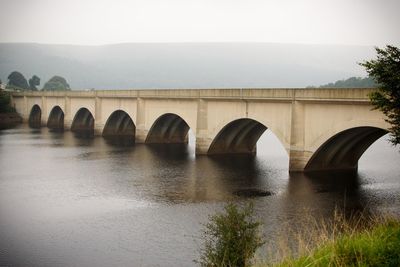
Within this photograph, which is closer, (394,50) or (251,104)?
(394,50)

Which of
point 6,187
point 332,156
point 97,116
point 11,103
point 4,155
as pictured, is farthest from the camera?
point 11,103

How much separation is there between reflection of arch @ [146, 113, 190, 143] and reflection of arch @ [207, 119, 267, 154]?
38.3 feet

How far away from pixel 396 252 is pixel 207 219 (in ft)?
53.3

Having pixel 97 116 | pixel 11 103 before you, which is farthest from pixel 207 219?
pixel 11 103

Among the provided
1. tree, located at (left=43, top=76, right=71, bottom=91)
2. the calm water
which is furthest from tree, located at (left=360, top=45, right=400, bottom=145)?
tree, located at (left=43, top=76, right=71, bottom=91)

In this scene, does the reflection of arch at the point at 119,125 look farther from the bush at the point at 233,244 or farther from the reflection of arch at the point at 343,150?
the bush at the point at 233,244

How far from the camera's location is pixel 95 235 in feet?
77.8

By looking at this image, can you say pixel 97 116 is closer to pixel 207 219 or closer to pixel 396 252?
pixel 207 219

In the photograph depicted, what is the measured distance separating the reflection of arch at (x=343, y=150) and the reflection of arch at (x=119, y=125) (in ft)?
136

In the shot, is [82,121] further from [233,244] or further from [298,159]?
[233,244]

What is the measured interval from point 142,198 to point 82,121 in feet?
186

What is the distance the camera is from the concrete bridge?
33438 mm

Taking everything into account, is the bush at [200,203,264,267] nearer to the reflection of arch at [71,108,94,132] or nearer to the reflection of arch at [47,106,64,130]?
the reflection of arch at [71,108,94,132]

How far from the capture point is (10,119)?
99.8 meters
